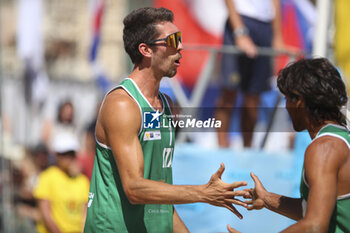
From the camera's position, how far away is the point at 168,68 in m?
2.92

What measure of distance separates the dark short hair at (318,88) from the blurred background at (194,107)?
19.8 inches

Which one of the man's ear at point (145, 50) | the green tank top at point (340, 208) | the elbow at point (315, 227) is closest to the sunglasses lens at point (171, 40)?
the man's ear at point (145, 50)

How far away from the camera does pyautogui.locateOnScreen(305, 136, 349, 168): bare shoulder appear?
2.39 metres

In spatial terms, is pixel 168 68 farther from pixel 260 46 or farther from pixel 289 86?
→ pixel 260 46


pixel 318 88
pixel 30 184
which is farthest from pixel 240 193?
pixel 30 184

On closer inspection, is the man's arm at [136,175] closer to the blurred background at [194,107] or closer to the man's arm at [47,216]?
the blurred background at [194,107]

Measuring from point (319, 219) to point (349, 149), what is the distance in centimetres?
33

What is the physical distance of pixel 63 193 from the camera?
604 centimetres

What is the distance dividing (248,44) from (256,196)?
105 inches

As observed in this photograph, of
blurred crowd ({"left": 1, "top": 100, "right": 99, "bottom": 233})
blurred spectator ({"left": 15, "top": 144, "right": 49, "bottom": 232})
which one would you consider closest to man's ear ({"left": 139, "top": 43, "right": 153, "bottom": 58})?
blurred crowd ({"left": 1, "top": 100, "right": 99, "bottom": 233})

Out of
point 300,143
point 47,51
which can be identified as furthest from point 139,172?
point 47,51

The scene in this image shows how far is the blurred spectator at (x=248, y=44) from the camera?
519 centimetres

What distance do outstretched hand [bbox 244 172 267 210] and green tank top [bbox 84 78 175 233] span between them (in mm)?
443

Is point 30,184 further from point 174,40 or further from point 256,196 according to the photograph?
point 256,196
